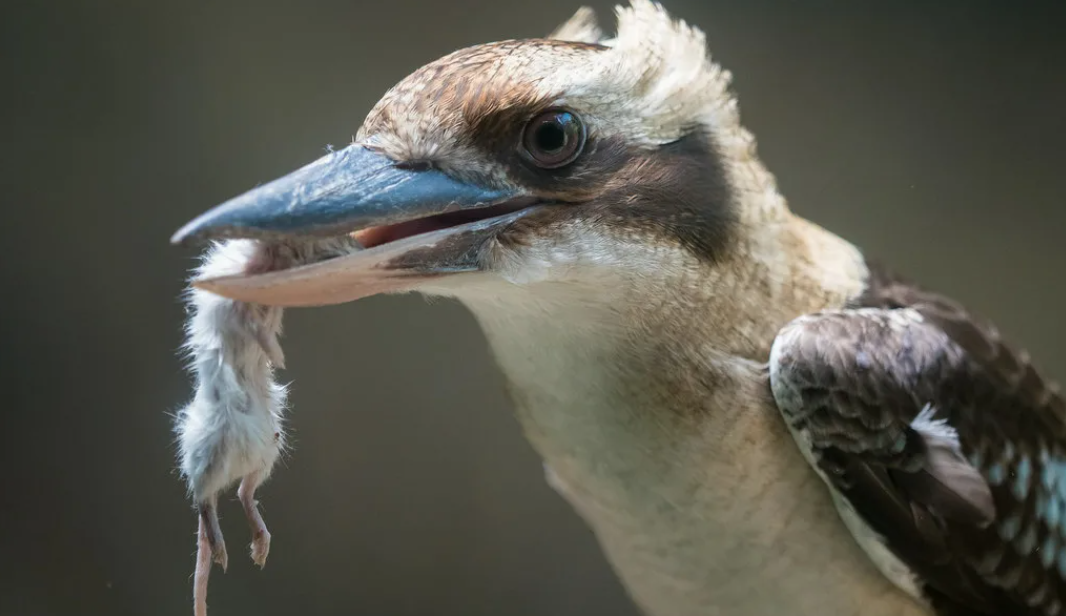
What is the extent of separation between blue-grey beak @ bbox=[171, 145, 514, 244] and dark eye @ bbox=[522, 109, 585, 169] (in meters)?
0.05

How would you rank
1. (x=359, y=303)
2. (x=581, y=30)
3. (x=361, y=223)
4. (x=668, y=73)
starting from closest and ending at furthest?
1. (x=361, y=223)
2. (x=668, y=73)
3. (x=581, y=30)
4. (x=359, y=303)

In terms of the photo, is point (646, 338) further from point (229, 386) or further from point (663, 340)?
point (229, 386)

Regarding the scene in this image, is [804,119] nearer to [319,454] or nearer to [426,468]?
[426,468]

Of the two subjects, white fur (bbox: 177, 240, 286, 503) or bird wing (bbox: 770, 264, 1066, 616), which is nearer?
white fur (bbox: 177, 240, 286, 503)

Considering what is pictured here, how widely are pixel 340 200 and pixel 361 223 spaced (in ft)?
0.09

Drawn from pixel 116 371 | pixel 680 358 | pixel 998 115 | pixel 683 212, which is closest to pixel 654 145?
pixel 683 212

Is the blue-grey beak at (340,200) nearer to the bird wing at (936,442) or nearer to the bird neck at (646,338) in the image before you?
the bird neck at (646,338)

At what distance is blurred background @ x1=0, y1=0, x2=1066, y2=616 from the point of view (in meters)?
1.17

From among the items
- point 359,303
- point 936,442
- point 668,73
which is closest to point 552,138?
point 668,73

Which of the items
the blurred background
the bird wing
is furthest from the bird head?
the blurred background

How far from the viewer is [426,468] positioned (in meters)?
1.46

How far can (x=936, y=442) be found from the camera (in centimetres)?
88

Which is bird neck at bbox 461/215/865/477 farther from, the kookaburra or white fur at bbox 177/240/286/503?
white fur at bbox 177/240/286/503

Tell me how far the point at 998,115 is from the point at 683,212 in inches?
45.8
